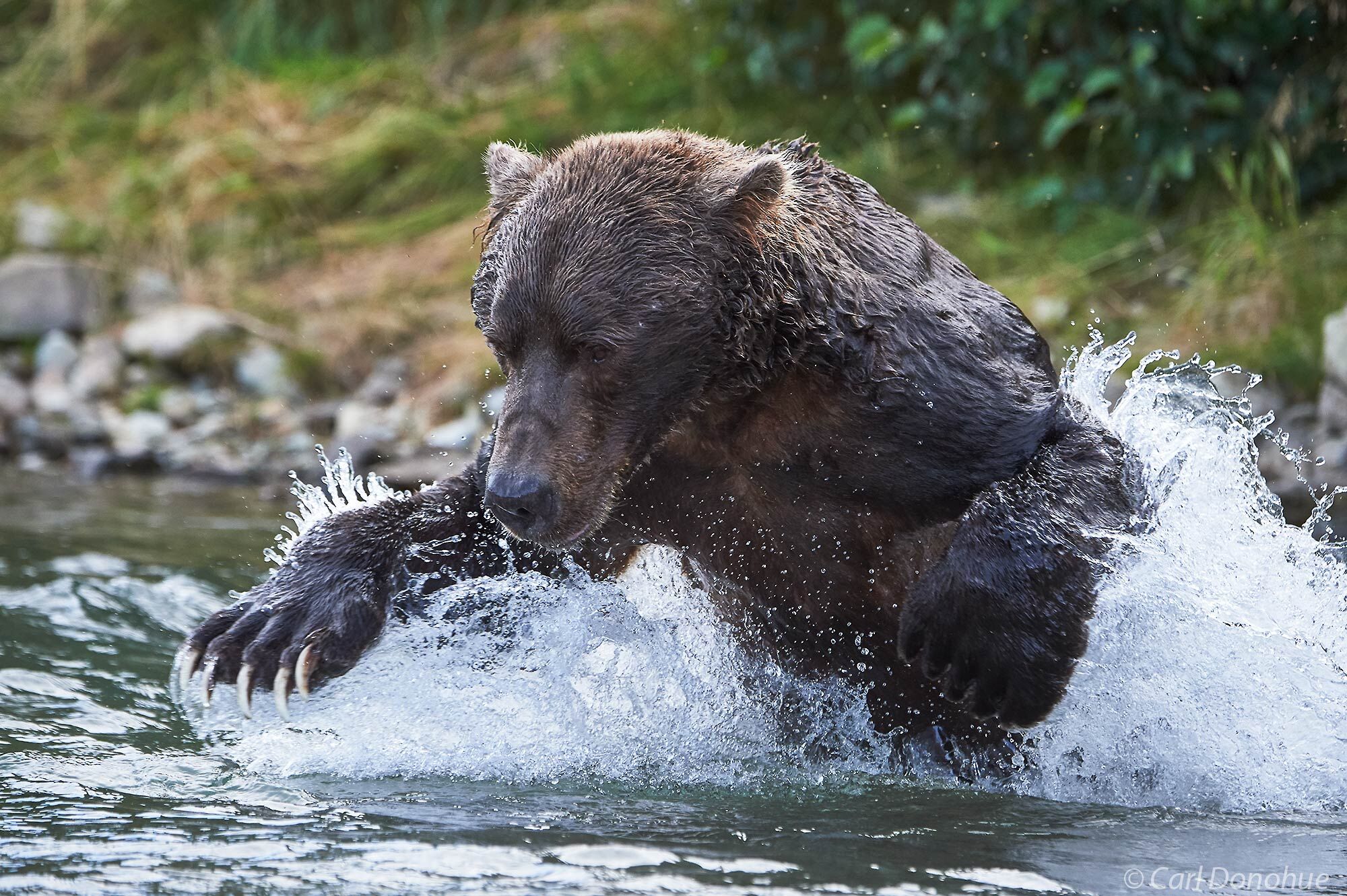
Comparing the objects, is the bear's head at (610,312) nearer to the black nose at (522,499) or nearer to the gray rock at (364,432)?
the black nose at (522,499)

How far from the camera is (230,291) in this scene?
10.7 meters

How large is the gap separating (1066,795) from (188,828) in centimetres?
199

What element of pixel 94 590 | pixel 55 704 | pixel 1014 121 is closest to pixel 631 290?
pixel 55 704

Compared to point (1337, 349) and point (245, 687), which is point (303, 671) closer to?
point (245, 687)

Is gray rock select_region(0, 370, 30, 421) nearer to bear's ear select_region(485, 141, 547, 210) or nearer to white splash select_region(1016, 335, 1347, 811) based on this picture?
bear's ear select_region(485, 141, 547, 210)

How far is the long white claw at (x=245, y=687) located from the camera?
4.04m

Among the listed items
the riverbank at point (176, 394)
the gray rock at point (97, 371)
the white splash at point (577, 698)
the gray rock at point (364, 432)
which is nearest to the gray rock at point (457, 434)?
the riverbank at point (176, 394)

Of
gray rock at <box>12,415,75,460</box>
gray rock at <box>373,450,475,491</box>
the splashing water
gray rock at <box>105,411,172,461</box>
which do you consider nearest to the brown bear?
the splashing water

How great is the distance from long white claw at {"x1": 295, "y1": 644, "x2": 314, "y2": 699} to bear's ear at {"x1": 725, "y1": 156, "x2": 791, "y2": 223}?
1.44m

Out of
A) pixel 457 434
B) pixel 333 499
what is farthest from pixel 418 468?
pixel 333 499

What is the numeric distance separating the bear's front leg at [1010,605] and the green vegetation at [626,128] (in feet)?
14.4

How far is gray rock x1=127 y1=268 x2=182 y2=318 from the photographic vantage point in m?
10.8

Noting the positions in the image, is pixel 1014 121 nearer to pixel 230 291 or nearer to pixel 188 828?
pixel 230 291

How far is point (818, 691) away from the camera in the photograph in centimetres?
427
